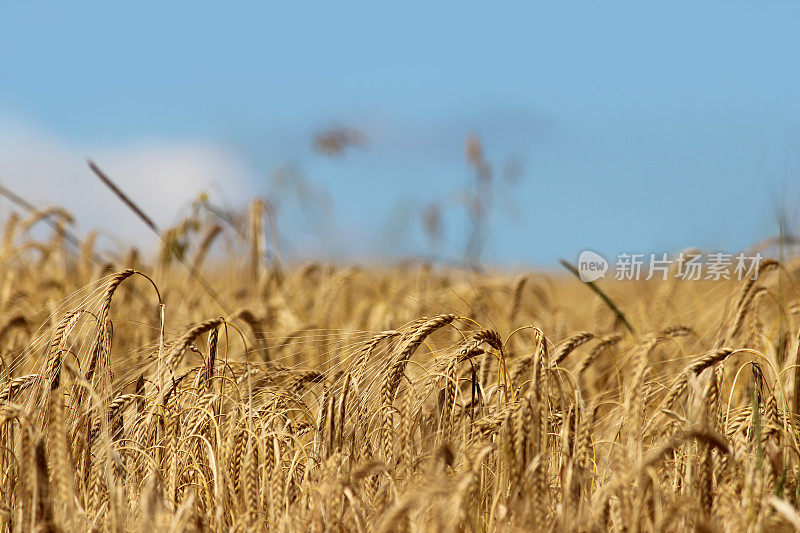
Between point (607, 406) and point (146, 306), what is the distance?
2428 mm

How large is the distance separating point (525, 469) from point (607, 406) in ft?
7.78

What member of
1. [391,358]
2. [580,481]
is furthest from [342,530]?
[580,481]

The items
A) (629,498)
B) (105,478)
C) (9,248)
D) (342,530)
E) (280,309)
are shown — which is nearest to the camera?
(629,498)

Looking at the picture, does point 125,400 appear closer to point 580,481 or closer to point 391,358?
point 391,358

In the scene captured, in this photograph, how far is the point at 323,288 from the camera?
15.5 ft

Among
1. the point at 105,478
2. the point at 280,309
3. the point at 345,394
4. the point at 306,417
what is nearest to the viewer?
the point at 345,394

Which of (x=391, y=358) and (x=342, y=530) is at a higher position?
(x=391, y=358)

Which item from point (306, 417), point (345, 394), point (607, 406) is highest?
point (345, 394)

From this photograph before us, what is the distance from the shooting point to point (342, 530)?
5.89 ft

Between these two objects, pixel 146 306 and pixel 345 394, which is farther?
pixel 146 306

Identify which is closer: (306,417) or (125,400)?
(125,400)

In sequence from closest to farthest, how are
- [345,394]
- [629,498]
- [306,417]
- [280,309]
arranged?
[629,498] < [345,394] < [306,417] < [280,309]

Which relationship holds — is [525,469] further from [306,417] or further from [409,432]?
[306,417]

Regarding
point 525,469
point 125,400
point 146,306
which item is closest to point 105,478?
point 125,400
